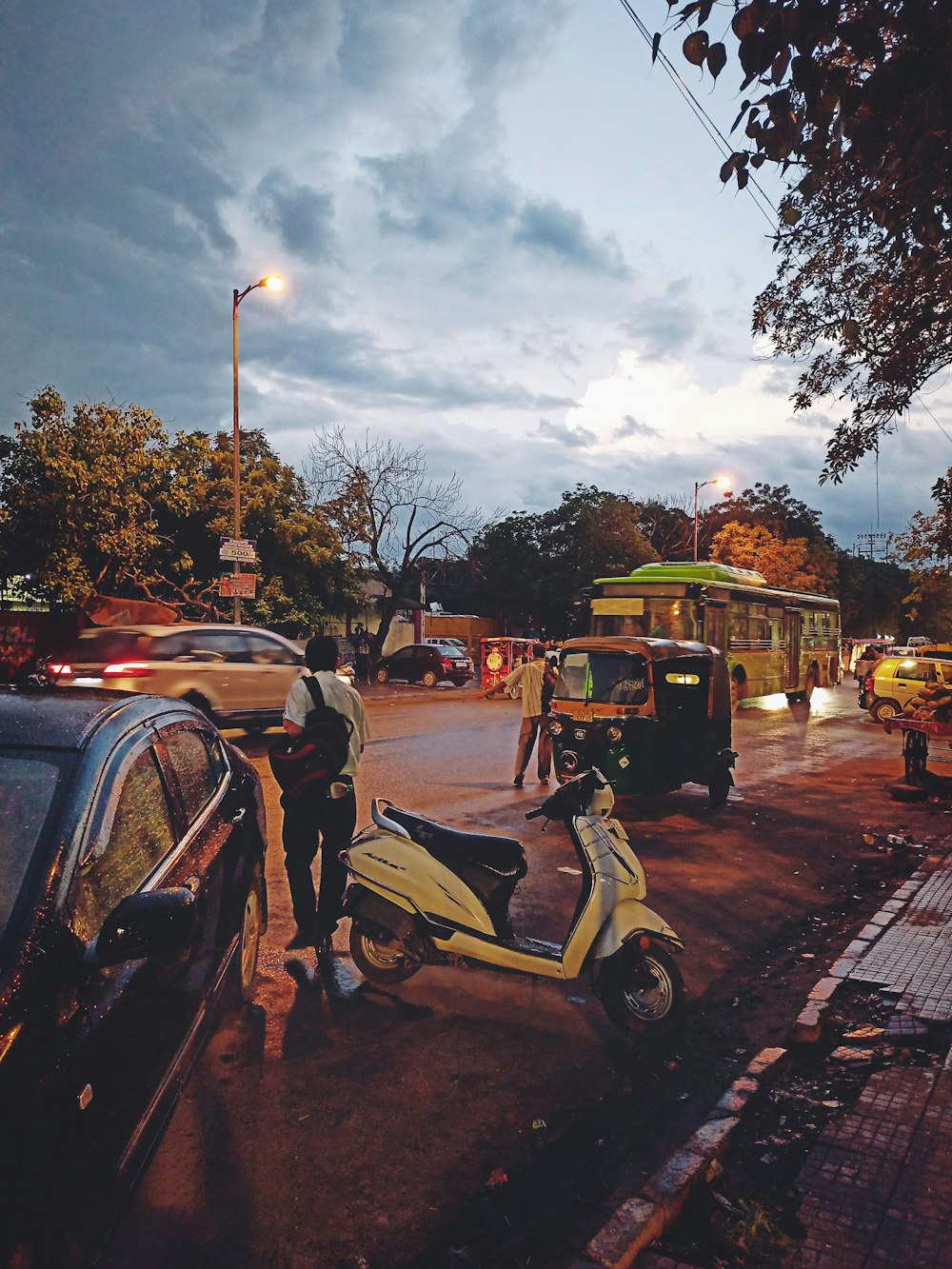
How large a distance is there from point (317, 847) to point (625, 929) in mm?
1928

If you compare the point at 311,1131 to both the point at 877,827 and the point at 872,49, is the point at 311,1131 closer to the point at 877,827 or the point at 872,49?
the point at 872,49

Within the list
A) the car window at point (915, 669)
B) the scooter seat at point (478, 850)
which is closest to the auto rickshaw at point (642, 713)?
the scooter seat at point (478, 850)

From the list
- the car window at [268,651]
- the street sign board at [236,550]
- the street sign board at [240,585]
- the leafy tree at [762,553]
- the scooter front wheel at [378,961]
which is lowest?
the scooter front wheel at [378,961]

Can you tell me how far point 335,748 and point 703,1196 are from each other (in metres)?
2.97

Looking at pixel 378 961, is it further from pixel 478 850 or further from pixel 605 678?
pixel 605 678

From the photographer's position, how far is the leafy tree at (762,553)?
160 feet

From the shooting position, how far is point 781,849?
28.1 ft

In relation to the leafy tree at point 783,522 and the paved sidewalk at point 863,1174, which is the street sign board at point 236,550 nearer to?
the paved sidewalk at point 863,1174

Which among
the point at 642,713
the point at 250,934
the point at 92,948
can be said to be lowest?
the point at 250,934

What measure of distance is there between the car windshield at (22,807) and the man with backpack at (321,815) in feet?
8.09

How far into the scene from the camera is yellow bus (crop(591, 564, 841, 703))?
1923cm

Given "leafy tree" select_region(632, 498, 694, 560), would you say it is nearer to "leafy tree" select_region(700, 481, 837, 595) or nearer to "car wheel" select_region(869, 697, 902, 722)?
"leafy tree" select_region(700, 481, 837, 595)

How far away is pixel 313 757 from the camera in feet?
17.4

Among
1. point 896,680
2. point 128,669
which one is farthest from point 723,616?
point 128,669
